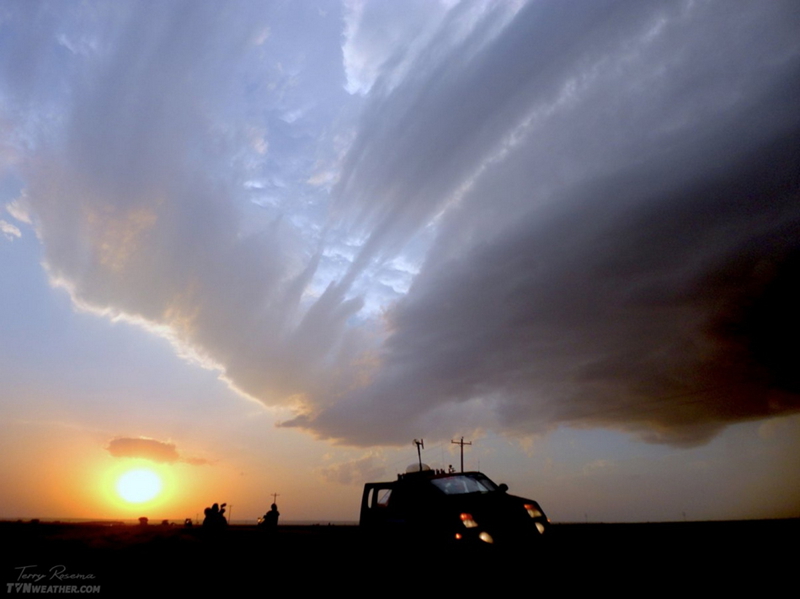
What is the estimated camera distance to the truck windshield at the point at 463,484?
717cm

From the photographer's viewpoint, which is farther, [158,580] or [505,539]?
[158,580]

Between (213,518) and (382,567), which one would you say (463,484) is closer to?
(382,567)

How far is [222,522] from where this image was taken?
16.8 m

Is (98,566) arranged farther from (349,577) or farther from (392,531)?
(392,531)

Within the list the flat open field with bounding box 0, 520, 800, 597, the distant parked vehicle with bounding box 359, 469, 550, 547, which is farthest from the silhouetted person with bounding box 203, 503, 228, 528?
the distant parked vehicle with bounding box 359, 469, 550, 547

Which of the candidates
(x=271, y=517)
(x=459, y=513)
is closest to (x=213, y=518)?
(x=271, y=517)

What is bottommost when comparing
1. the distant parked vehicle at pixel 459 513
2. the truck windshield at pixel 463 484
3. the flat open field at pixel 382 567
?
the flat open field at pixel 382 567

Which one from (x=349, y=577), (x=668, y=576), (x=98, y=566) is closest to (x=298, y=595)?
(x=349, y=577)

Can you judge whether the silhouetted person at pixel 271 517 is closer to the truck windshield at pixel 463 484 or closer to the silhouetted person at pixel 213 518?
the silhouetted person at pixel 213 518

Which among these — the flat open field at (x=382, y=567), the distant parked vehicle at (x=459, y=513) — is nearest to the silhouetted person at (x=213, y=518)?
the flat open field at (x=382, y=567)

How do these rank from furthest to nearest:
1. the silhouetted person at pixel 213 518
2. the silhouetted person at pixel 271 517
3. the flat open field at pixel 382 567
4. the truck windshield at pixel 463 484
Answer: the silhouetted person at pixel 271 517, the silhouetted person at pixel 213 518, the truck windshield at pixel 463 484, the flat open field at pixel 382 567

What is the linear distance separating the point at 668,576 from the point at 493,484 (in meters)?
3.50

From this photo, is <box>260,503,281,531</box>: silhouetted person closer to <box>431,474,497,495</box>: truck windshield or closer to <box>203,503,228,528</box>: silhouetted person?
<box>203,503,228,528</box>: silhouetted person

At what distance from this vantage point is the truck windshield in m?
7.17
